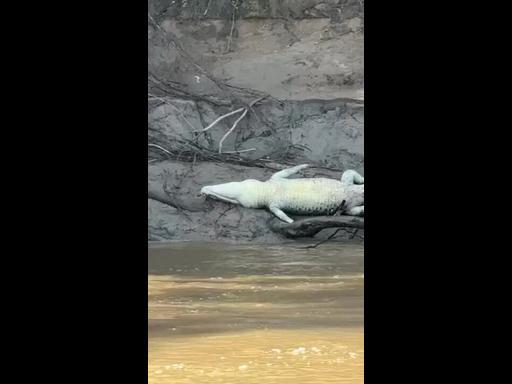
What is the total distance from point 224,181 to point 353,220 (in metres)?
0.84

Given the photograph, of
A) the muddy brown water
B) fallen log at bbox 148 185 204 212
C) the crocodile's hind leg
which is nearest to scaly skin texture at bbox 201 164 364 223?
the crocodile's hind leg

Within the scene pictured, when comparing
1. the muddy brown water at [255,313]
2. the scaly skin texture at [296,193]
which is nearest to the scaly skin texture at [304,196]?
the scaly skin texture at [296,193]

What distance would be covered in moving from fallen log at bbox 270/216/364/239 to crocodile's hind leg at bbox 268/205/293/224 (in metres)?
0.02

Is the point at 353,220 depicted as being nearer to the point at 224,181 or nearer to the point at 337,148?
the point at 337,148

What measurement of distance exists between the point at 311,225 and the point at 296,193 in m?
0.22

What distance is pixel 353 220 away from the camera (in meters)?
6.12

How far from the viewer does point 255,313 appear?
5.36 m

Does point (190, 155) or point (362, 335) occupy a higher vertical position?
point (190, 155)

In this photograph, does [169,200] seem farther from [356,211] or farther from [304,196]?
[356,211]

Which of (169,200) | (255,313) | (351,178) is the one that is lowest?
(255,313)

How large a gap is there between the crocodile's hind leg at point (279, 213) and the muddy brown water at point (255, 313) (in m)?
0.19

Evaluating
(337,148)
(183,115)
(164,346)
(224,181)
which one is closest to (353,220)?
(337,148)

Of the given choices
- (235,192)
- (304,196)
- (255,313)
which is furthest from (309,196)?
(255,313)

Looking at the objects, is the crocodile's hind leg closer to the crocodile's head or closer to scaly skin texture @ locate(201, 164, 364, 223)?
scaly skin texture @ locate(201, 164, 364, 223)
